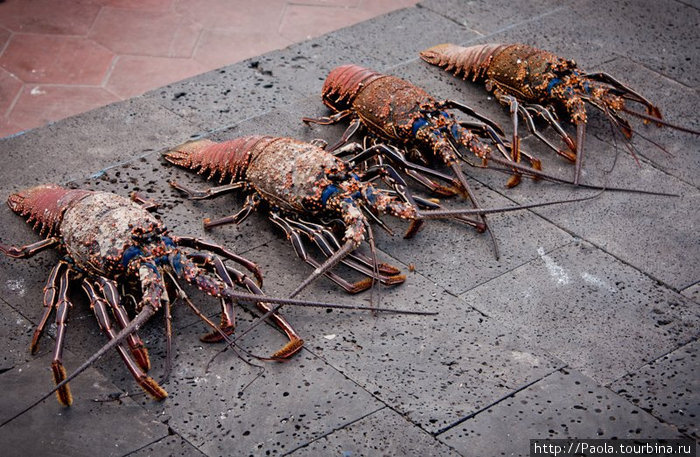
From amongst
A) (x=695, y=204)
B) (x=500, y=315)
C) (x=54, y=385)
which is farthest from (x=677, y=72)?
(x=54, y=385)

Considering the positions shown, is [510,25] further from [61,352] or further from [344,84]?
[61,352]

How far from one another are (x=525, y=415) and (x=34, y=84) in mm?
4874

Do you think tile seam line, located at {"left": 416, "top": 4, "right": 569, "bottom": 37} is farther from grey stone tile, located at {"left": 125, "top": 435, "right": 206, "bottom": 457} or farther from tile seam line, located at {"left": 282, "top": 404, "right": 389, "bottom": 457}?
grey stone tile, located at {"left": 125, "top": 435, "right": 206, "bottom": 457}

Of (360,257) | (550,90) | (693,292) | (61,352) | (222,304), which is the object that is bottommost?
(61,352)

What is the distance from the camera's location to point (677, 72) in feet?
21.3

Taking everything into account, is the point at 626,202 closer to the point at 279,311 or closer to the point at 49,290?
the point at 279,311

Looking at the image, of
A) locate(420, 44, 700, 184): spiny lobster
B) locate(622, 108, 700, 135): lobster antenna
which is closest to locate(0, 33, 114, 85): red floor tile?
locate(420, 44, 700, 184): spiny lobster

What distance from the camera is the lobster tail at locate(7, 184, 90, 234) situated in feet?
14.8

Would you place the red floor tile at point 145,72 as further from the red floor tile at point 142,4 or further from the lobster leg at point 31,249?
the lobster leg at point 31,249

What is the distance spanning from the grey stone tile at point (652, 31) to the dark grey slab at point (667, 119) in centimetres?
16

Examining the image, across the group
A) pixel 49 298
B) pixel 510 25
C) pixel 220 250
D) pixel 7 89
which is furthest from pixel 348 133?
pixel 7 89

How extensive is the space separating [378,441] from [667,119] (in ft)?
11.4

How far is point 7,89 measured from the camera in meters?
6.72

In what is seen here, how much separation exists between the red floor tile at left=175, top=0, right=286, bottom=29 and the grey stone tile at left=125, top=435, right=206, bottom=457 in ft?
15.2
